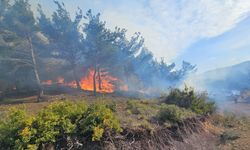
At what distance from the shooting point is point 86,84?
4259cm

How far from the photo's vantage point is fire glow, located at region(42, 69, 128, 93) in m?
39.5

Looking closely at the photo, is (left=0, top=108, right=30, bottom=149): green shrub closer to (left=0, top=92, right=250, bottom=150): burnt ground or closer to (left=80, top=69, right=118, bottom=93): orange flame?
(left=0, top=92, right=250, bottom=150): burnt ground

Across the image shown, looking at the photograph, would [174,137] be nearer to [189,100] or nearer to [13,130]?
[189,100]

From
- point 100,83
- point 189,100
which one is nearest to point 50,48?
point 100,83

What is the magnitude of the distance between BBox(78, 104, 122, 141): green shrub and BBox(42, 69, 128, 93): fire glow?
3001cm

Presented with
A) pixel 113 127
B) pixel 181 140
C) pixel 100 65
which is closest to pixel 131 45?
pixel 100 65

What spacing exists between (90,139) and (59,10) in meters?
29.5

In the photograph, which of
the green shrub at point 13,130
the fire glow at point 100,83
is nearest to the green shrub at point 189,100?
the green shrub at point 13,130

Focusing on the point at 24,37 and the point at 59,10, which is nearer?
the point at 24,37

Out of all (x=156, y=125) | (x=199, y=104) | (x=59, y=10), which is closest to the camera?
(x=156, y=125)

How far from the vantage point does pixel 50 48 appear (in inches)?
1374

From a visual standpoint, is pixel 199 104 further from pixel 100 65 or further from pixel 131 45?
pixel 131 45

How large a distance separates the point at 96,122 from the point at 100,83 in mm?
31856

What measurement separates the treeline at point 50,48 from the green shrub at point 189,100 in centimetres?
1750
